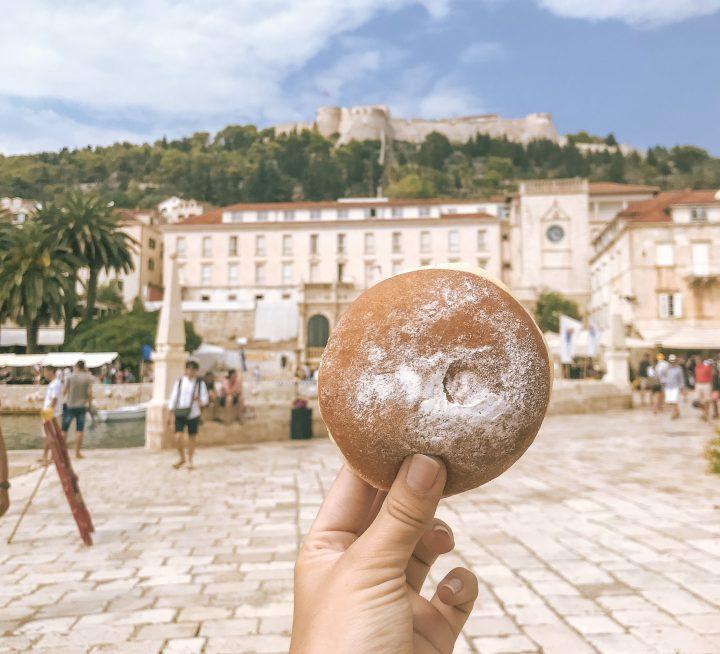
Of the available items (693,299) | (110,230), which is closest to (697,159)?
(693,299)

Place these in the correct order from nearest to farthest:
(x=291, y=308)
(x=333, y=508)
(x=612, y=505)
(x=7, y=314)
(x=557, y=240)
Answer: (x=333, y=508), (x=612, y=505), (x=7, y=314), (x=291, y=308), (x=557, y=240)

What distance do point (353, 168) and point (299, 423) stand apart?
9912cm

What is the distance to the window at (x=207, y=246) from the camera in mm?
65438

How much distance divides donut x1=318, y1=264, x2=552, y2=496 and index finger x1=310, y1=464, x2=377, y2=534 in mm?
123

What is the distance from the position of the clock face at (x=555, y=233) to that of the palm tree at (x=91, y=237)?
47.0 m

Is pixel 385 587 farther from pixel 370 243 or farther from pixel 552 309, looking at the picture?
pixel 370 243

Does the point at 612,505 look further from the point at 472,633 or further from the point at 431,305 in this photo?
the point at 431,305

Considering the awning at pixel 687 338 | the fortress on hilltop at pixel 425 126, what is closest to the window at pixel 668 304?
the awning at pixel 687 338

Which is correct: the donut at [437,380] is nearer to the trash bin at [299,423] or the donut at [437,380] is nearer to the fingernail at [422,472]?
the fingernail at [422,472]

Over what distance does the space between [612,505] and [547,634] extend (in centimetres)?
414

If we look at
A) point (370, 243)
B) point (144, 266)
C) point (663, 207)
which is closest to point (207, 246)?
point (144, 266)

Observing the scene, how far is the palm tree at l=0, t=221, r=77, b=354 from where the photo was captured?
49.7 ft

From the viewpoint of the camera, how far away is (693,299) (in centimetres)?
4159

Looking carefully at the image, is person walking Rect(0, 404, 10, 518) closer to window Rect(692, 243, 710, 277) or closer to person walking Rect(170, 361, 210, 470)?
person walking Rect(170, 361, 210, 470)
